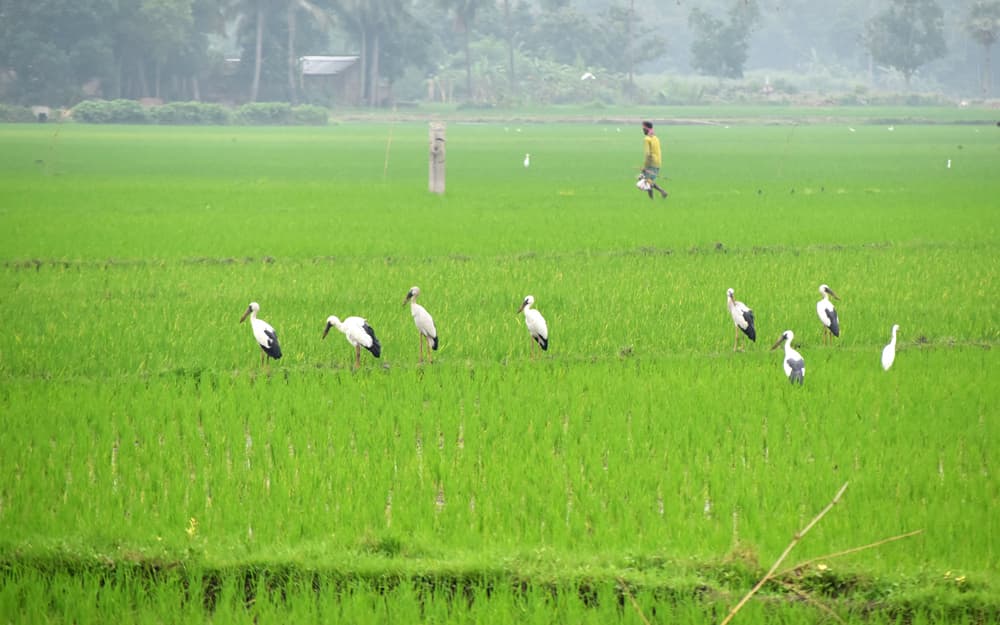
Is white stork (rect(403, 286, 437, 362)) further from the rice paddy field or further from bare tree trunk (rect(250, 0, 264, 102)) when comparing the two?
bare tree trunk (rect(250, 0, 264, 102))

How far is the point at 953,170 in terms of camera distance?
3444cm

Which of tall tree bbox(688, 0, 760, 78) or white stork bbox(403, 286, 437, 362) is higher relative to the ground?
tall tree bbox(688, 0, 760, 78)

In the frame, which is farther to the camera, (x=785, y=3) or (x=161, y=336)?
(x=785, y=3)

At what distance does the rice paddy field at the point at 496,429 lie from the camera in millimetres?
5750

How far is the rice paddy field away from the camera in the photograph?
575 centimetres

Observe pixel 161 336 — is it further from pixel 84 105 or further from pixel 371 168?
pixel 84 105

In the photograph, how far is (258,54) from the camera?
232 feet

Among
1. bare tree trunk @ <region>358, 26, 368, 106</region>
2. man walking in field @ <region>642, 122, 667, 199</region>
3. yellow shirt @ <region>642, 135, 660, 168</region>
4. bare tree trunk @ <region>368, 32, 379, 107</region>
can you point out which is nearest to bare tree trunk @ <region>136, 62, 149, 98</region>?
bare tree trunk @ <region>358, 26, 368, 106</region>

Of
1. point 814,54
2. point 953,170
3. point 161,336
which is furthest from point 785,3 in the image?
point 161,336

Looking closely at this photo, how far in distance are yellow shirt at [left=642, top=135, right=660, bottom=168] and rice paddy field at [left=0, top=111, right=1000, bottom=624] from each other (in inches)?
116

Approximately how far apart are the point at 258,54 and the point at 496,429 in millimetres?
64904

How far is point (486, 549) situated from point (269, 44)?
6963cm

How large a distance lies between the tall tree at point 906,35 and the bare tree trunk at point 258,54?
4306 cm

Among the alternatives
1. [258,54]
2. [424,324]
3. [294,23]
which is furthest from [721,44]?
[424,324]
